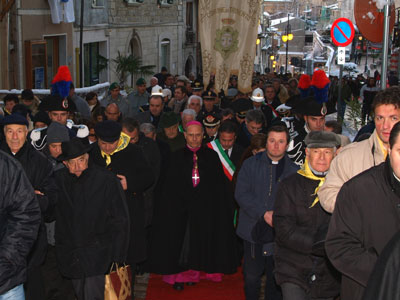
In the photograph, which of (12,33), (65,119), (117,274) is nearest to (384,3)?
(65,119)

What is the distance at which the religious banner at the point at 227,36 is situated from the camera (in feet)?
38.5

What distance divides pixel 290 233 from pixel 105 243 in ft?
5.04

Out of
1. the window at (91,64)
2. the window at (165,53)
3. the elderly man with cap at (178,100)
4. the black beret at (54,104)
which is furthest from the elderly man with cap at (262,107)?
the window at (165,53)

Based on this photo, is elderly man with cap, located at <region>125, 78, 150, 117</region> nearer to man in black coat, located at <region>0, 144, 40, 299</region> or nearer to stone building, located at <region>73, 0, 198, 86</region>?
stone building, located at <region>73, 0, 198, 86</region>

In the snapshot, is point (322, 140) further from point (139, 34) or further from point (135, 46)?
point (135, 46)

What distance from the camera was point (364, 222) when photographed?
396 cm

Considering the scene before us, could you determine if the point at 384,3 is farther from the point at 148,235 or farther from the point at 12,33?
the point at 12,33

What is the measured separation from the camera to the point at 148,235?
25.9 feet

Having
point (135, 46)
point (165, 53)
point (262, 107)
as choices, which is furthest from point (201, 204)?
point (165, 53)

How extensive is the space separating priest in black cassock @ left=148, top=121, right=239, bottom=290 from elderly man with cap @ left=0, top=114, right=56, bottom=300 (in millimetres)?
1669

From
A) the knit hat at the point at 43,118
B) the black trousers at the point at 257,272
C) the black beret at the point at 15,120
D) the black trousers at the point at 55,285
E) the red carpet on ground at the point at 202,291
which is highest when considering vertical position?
the black beret at the point at 15,120

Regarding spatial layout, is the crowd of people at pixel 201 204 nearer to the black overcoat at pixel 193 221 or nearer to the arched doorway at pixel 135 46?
the black overcoat at pixel 193 221

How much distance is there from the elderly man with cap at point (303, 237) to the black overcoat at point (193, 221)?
1964 mm

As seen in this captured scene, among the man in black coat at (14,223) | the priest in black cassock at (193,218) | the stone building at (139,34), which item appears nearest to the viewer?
the man in black coat at (14,223)
